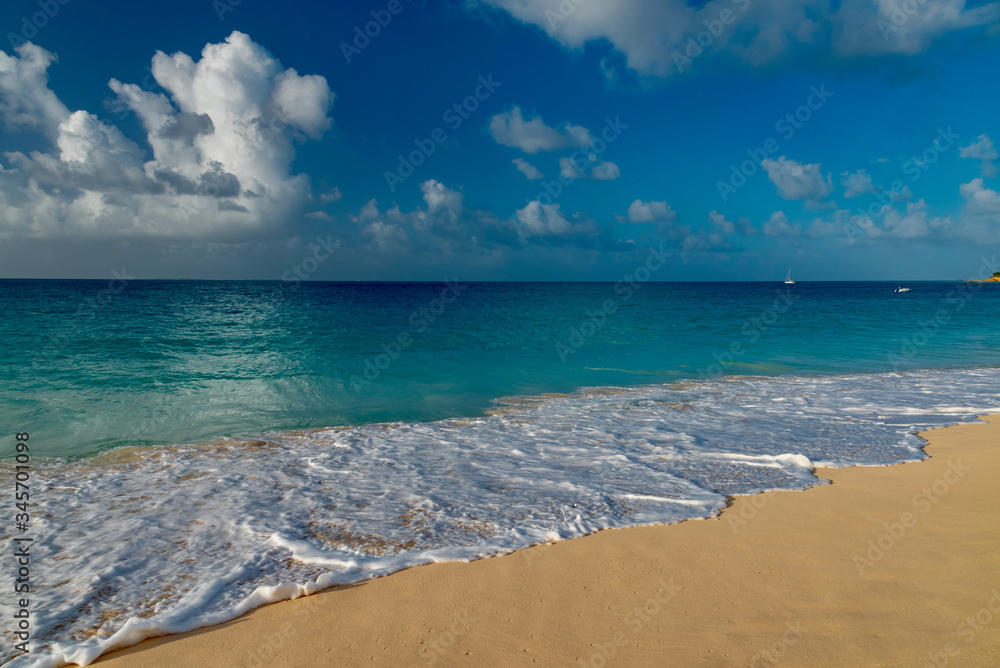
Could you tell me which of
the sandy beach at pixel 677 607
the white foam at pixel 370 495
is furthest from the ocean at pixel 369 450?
the sandy beach at pixel 677 607

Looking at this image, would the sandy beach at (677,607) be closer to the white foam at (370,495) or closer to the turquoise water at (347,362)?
the white foam at (370,495)

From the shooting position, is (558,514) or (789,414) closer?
(558,514)

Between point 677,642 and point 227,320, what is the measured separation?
39.9m

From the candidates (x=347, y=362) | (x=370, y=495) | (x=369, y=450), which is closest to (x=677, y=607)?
(x=370, y=495)

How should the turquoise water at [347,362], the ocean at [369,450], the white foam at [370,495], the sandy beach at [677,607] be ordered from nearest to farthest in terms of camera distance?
the sandy beach at [677,607] < the white foam at [370,495] < the ocean at [369,450] < the turquoise water at [347,362]

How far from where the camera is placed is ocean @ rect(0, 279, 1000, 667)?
184 inches

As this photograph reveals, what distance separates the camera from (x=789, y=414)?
430 inches

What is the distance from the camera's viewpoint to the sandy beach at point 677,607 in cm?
352

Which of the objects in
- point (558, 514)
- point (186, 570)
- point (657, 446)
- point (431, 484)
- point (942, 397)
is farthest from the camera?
Answer: point (942, 397)

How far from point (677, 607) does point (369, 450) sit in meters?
5.93

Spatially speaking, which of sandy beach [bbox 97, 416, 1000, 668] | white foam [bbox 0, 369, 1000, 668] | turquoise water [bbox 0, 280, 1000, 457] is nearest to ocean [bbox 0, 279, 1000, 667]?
white foam [bbox 0, 369, 1000, 668]

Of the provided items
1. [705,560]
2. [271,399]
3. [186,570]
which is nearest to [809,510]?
[705,560]

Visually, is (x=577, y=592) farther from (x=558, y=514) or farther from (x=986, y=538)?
(x=986, y=538)

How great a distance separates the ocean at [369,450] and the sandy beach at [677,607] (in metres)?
0.39
